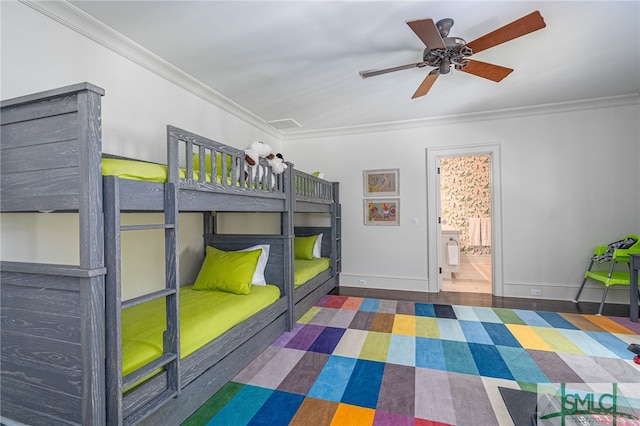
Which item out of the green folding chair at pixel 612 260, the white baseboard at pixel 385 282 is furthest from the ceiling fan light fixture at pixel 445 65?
the white baseboard at pixel 385 282

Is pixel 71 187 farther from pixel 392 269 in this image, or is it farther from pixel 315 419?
pixel 392 269

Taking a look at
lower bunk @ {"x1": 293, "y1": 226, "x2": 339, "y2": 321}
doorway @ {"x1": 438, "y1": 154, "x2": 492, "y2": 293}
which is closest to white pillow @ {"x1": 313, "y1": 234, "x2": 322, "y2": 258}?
lower bunk @ {"x1": 293, "y1": 226, "x2": 339, "y2": 321}

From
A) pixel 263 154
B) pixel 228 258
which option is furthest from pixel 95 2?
pixel 228 258

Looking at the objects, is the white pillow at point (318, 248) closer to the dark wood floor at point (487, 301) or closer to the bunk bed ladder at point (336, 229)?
the bunk bed ladder at point (336, 229)

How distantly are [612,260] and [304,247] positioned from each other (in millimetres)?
3695

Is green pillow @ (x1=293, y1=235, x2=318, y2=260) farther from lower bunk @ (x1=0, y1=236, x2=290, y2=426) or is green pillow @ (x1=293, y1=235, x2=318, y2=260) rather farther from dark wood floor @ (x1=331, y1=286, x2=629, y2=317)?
lower bunk @ (x1=0, y1=236, x2=290, y2=426)

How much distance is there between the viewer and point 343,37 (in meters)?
2.32

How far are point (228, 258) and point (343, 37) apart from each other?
6.91 ft

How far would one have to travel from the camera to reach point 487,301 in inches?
153

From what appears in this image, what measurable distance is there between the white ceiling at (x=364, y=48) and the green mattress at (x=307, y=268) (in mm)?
2030

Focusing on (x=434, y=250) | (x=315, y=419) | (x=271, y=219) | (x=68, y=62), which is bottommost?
(x=315, y=419)

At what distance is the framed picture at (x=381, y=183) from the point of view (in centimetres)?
459

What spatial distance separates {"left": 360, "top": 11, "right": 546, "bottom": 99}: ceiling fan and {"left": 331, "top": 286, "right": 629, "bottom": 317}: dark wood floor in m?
2.69

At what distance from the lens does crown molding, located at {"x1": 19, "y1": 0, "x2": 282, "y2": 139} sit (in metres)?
1.94
